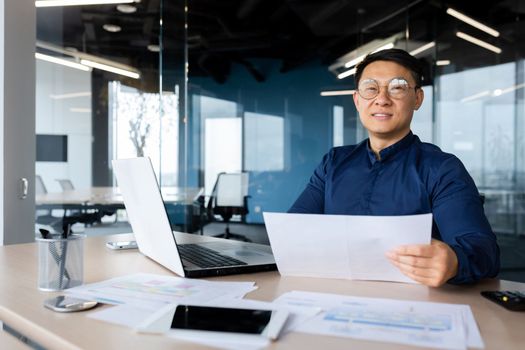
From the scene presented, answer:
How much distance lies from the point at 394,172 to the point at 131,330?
1.11m

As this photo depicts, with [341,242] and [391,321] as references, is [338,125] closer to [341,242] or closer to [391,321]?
[341,242]

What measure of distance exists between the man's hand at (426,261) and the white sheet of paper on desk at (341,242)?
0.03 meters

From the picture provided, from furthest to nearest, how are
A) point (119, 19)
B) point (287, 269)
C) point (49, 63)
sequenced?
point (119, 19), point (49, 63), point (287, 269)

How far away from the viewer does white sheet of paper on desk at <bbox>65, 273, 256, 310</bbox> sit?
1023 mm

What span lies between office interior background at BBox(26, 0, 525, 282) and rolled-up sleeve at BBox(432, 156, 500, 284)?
12.3 feet

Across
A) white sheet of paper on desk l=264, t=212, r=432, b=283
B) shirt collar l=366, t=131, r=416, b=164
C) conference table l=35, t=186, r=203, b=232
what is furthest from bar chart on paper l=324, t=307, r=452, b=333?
conference table l=35, t=186, r=203, b=232

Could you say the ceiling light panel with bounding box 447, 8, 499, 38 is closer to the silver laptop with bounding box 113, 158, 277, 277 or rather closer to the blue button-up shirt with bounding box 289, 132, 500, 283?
the blue button-up shirt with bounding box 289, 132, 500, 283

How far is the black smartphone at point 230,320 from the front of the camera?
0.82 m

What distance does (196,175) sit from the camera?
7484 mm

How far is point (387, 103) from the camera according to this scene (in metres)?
1.64

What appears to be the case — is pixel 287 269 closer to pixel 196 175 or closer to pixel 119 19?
pixel 119 19

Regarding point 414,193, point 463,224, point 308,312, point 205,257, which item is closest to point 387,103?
point 414,193

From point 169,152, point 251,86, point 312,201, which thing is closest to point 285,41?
point 251,86

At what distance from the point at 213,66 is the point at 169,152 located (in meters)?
2.80
